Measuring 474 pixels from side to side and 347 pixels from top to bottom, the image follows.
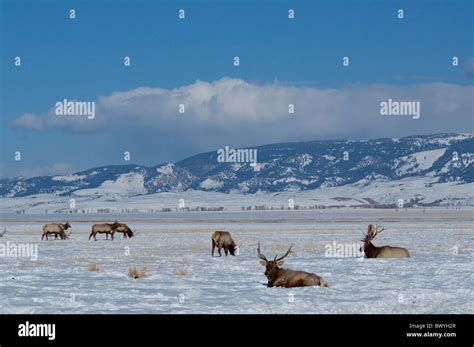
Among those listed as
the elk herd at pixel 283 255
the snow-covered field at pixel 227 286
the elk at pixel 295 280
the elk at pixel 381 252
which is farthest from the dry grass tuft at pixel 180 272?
the elk at pixel 381 252

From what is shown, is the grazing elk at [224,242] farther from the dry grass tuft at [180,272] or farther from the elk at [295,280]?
the elk at [295,280]

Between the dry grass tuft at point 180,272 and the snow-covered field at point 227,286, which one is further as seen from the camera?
the dry grass tuft at point 180,272

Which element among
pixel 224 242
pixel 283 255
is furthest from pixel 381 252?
pixel 224 242

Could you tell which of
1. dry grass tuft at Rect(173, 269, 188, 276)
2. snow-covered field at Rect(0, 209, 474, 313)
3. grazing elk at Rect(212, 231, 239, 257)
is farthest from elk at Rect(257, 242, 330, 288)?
grazing elk at Rect(212, 231, 239, 257)

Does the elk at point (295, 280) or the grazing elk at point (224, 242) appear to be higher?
the grazing elk at point (224, 242)
